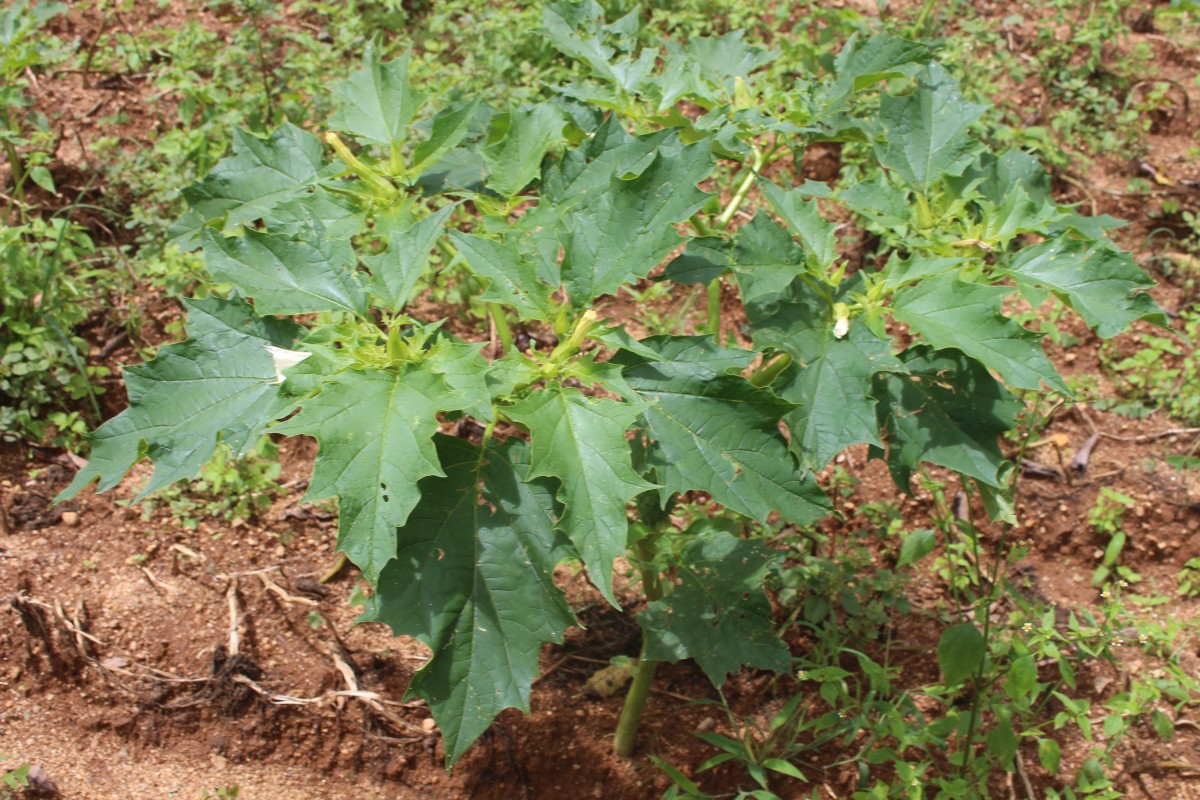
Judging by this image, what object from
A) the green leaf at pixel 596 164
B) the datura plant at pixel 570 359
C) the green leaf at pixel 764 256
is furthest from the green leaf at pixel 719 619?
the green leaf at pixel 596 164

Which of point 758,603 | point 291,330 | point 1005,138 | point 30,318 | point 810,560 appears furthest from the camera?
point 1005,138

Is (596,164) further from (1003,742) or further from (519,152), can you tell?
(1003,742)

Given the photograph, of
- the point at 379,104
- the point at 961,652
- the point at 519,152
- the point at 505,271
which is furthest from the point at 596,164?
the point at 961,652

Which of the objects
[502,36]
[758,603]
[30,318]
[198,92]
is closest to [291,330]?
[758,603]

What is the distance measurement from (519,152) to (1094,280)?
1.30 meters

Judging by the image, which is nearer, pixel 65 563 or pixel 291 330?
pixel 291 330

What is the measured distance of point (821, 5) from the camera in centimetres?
554

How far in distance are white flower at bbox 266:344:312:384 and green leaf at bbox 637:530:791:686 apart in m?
1.05

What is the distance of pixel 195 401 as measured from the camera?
83.9 inches

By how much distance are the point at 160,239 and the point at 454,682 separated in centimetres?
291

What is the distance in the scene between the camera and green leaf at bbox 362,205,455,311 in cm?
207

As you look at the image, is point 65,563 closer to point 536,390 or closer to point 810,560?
point 536,390

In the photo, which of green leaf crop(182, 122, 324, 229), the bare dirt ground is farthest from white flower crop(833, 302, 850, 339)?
the bare dirt ground

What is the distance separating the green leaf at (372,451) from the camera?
1.79m
